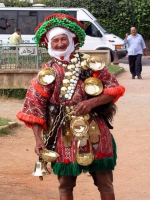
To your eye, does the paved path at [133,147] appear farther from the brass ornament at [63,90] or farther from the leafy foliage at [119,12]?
the leafy foliage at [119,12]

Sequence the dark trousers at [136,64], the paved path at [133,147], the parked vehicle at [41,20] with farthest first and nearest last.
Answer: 1. the parked vehicle at [41,20]
2. the dark trousers at [136,64]
3. the paved path at [133,147]

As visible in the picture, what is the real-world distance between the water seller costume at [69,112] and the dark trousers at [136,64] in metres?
15.2

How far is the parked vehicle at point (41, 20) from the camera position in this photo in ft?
97.1

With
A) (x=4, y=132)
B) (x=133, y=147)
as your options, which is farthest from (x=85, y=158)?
(x=4, y=132)

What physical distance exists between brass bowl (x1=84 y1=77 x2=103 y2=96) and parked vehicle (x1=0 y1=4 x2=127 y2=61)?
2456cm

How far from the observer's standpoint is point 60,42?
4.98m

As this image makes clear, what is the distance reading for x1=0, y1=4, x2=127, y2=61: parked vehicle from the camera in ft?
97.1

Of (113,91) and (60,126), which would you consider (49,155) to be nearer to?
(60,126)

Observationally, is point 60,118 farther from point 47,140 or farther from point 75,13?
point 75,13

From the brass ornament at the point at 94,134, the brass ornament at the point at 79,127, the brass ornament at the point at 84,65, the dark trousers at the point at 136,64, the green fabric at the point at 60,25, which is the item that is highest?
the green fabric at the point at 60,25

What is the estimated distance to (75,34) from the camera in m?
5.06

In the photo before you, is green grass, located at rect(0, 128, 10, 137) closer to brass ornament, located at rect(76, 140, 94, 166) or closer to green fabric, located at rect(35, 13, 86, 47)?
green fabric, located at rect(35, 13, 86, 47)

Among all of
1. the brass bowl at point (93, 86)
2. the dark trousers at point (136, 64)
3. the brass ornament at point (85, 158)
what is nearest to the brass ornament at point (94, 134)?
the brass ornament at point (85, 158)

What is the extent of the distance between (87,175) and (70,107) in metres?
2.82
